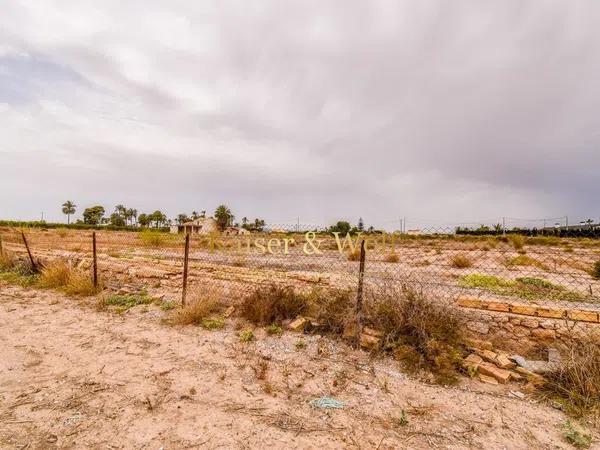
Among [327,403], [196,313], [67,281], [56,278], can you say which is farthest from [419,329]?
[56,278]

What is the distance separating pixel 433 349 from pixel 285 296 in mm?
2880

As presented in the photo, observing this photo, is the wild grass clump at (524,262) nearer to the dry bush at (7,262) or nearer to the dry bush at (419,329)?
the dry bush at (419,329)

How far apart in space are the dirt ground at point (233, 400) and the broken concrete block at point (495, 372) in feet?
0.37

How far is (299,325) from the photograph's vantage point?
5.95 meters

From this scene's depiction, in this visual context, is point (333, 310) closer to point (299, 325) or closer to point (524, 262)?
point (299, 325)

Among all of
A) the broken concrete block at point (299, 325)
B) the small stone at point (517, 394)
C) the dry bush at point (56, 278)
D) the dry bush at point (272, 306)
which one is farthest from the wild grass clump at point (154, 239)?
the small stone at point (517, 394)

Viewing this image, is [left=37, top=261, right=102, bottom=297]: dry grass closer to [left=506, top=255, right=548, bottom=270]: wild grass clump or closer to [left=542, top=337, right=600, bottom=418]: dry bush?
[left=542, top=337, right=600, bottom=418]: dry bush

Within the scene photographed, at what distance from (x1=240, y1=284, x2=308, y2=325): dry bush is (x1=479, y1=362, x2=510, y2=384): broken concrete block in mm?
3143

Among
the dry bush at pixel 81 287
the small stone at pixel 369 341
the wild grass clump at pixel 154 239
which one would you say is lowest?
the small stone at pixel 369 341

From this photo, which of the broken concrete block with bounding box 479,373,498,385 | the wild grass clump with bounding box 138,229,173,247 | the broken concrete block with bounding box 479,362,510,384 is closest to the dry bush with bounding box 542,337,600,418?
the broken concrete block with bounding box 479,362,510,384

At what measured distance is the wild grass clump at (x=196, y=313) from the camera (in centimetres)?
639

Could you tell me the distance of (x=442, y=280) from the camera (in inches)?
422

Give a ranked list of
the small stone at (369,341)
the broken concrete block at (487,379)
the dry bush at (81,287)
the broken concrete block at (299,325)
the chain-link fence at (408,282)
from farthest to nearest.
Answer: the dry bush at (81,287)
the broken concrete block at (299,325)
the chain-link fence at (408,282)
the small stone at (369,341)
the broken concrete block at (487,379)

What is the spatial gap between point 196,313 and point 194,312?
44 millimetres
